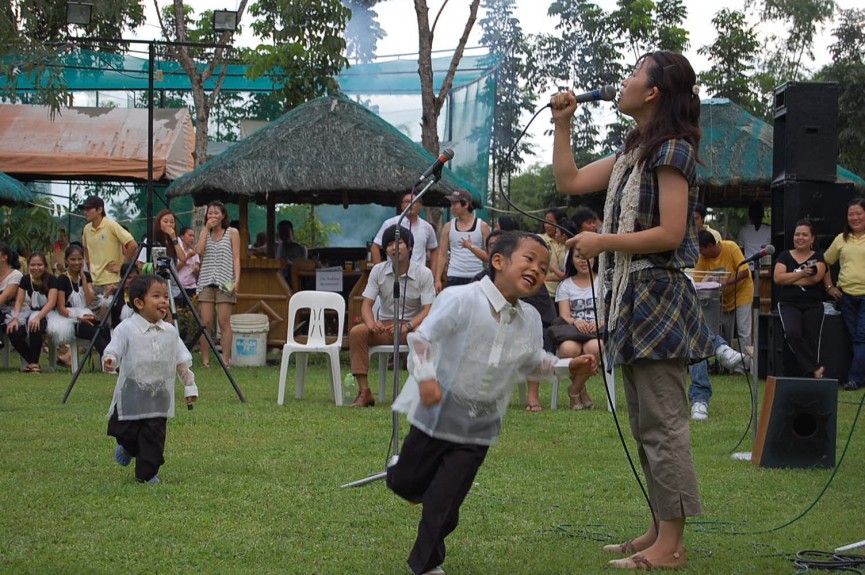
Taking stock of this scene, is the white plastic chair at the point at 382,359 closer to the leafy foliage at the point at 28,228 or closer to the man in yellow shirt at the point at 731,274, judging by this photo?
the man in yellow shirt at the point at 731,274

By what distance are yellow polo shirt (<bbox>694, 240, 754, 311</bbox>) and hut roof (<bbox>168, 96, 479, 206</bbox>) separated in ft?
14.3

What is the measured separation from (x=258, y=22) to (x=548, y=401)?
10925 millimetres

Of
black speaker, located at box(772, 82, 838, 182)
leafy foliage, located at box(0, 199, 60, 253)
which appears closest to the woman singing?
black speaker, located at box(772, 82, 838, 182)

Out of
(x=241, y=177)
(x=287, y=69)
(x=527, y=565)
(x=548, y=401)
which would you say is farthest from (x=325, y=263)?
(x=527, y=565)

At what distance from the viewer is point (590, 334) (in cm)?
998

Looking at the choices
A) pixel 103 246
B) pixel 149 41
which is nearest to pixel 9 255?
pixel 103 246

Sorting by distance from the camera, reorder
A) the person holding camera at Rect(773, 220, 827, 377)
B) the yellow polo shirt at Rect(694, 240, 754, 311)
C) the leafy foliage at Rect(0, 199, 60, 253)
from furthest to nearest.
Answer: the leafy foliage at Rect(0, 199, 60, 253), the yellow polo shirt at Rect(694, 240, 754, 311), the person holding camera at Rect(773, 220, 827, 377)

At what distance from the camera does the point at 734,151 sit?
17234 mm

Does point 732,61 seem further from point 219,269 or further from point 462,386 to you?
point 462,386

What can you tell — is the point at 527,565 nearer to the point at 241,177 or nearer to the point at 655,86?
the point at 655,86

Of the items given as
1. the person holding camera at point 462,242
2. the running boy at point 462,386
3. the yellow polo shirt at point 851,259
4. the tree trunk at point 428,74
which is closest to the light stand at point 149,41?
the person holding camera at point 462,242

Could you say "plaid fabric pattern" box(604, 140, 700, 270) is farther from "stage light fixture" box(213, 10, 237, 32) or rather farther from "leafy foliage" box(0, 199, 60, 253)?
"leafy foliage" box(0, 199, 60, 253)

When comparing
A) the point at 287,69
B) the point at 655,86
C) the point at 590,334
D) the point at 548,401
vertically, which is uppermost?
the point at 287,69

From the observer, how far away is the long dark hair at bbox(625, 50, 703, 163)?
4.32 metres
